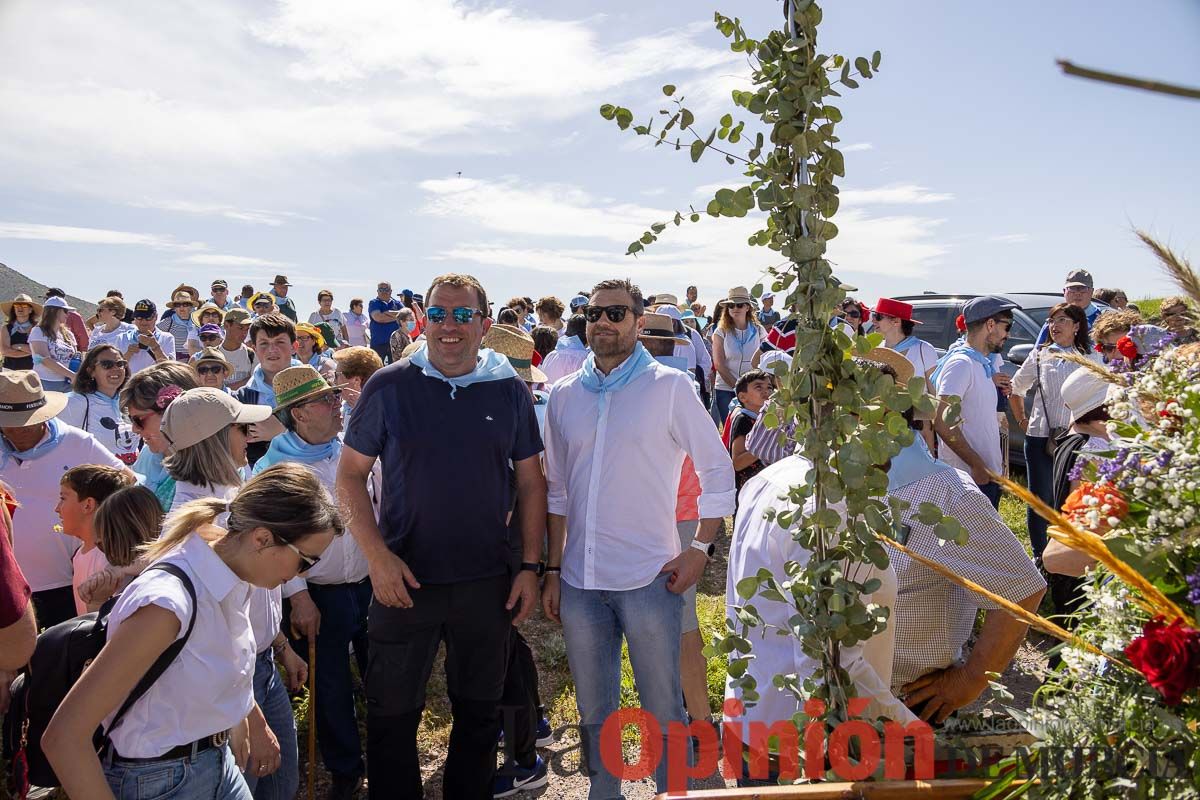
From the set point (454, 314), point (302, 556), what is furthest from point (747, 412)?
point (302, 556)

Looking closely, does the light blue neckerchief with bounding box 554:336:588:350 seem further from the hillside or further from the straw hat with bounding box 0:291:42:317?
the hillside

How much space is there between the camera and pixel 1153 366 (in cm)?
130

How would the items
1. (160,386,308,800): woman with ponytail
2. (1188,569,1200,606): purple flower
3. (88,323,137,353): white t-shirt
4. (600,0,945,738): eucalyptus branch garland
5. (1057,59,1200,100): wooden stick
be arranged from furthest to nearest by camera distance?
(88,323,137,353): white t-shirt
(160,386,308,800): woman with ponytail
(600,0,945,738): eucalyptus branch garland
(1188,569,1200,606): purple flower
(1057,59,1200,100): wooden stick

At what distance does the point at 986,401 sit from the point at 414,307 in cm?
908

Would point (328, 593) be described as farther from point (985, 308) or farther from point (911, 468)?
point (985, 308)

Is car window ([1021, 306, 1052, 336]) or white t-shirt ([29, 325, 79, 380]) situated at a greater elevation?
car window ([1021, 306, 1052, 336])

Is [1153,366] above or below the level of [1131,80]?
below

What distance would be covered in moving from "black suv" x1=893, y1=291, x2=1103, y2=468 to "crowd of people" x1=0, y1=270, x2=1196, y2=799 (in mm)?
5509

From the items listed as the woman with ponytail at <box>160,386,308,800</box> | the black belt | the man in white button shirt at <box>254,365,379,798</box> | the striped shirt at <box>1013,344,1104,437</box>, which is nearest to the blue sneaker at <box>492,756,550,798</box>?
the man in white button shirt at <box>254,365,379,798</box>

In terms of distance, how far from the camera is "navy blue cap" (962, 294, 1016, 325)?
5.57 m

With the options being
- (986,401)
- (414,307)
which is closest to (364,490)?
(986,401)

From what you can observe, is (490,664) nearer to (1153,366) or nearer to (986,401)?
(1153,366)

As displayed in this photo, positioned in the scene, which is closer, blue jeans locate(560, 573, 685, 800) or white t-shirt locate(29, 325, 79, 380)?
blue jeans locate(560, 573, 685, 800)

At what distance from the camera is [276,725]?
3057 millimetres
